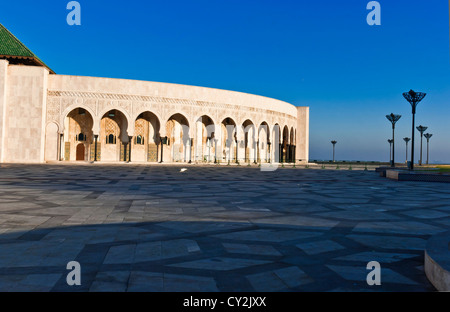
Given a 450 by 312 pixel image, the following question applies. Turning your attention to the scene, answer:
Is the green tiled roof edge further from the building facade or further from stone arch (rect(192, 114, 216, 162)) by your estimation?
stone arch (rect(192, 114, 216, 162))

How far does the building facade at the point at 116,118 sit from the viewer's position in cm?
2906

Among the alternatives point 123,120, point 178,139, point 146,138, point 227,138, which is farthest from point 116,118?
point 227,138

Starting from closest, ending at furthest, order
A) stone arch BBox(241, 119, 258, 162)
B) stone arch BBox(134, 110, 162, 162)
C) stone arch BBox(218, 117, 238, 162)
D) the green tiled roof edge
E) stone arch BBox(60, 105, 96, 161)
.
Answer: the green tiled roof edge → stone arch BBox(60, 105, 96, 161) → stone arch BBox(134, 110, 162, 162) → stone arch BBox(218, 117, 238, 162) → stone arch BBox(241, 119, 258, 162)

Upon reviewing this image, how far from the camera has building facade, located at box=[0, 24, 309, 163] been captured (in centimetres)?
2906

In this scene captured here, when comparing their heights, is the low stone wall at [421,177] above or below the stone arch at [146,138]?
below

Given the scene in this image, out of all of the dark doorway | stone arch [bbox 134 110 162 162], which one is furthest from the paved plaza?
stone arch [bbox 134 110 162 162]

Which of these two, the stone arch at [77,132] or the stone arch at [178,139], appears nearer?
the stone arch at [77,132]

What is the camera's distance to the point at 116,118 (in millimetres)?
33344

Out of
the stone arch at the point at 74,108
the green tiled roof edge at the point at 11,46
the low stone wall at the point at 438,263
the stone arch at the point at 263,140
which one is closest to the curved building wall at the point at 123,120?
the stone arch at the point at 74,108

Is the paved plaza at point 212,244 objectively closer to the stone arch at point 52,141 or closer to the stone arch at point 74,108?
the stone arch at point 74,108

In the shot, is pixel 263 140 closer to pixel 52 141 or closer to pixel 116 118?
pixel 116 118

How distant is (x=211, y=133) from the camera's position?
37312 mm

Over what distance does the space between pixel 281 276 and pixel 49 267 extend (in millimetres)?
1994

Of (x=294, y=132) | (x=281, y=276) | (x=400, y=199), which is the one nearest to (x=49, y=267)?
(x=281, y=276)
